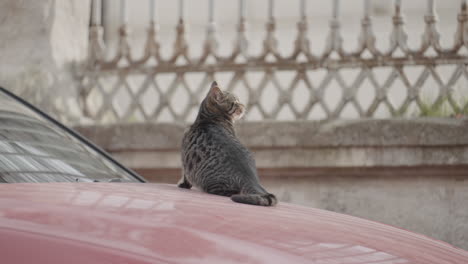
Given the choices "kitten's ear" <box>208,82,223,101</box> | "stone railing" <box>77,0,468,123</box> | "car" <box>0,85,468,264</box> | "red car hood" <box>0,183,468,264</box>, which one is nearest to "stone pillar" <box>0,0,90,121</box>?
"stone railing" <box>77,0,468,123</box>

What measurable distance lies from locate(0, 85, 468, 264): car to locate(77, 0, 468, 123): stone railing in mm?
2394

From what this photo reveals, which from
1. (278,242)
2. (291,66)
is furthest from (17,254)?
(291,66)

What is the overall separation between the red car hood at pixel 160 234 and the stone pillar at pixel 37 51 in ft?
8.89

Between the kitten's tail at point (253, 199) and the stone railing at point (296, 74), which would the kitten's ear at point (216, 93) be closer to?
the kitten's tail at point (253, 199)

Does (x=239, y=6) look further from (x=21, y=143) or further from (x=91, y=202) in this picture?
(x=91, y=202)

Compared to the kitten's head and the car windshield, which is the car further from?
the kitten's head

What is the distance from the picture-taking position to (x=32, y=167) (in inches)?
42.8

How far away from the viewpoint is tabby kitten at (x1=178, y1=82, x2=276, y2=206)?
52.3 inches

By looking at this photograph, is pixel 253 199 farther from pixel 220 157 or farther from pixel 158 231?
pixel 158 231

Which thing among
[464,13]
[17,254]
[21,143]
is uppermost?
[464,13]

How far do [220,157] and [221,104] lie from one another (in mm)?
312

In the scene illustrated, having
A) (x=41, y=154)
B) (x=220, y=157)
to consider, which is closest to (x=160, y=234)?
(x=41, y=154)

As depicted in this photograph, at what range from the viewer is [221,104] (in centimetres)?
174

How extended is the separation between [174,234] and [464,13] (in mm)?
3084
